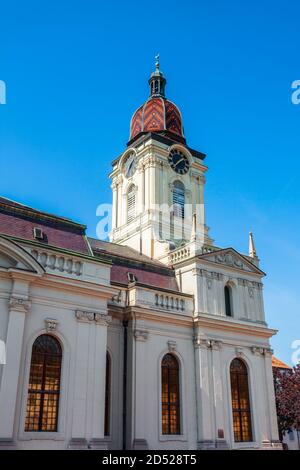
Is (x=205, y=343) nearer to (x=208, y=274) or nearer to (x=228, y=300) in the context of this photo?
(x=228, y=300)

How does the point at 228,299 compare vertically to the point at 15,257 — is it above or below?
above

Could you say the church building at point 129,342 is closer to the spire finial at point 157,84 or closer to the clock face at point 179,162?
the clock face at point 179,162

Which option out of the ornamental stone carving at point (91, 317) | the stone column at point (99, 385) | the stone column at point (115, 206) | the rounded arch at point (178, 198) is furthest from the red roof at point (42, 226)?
the stone column at point (115, 206)

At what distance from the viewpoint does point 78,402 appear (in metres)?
23.6

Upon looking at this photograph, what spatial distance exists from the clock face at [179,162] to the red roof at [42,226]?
21276 millimetres

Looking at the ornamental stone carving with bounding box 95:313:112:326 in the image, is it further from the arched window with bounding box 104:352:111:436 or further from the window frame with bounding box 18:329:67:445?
the arched window with bounding box 104:352:111:436

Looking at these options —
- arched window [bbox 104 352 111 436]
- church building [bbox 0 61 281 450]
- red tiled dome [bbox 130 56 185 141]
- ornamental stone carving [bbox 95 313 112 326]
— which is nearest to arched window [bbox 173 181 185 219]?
church building [bbox 0 61 281 450]

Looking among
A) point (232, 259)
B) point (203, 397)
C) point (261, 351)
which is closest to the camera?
point (203, 397)

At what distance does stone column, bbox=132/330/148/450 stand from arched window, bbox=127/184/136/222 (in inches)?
765

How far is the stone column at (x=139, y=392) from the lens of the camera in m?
26.9

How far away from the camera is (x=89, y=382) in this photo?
2422 centimetres

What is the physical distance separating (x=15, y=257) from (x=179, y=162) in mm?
28462

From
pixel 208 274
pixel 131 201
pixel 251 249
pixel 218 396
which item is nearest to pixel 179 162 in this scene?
pixel 131 201
